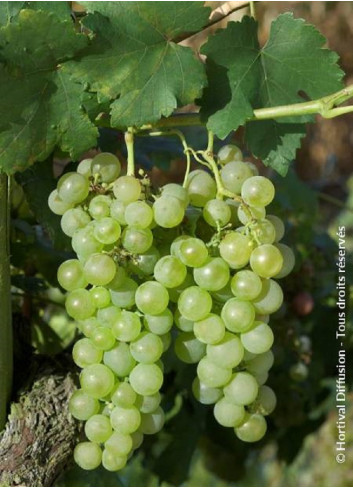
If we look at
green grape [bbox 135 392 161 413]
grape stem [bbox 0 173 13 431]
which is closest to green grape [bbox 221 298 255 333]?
green grape [bbox 135 392 161 413]

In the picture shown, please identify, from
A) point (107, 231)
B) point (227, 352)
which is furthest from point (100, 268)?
point (227, 352)

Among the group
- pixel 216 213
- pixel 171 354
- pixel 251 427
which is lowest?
pixel 171 354

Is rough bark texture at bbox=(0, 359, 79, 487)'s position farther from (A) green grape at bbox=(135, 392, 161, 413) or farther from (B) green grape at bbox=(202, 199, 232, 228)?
(B) green grape at bbox=(202, 199, 232, 228)

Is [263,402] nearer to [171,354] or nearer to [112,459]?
[112,459]

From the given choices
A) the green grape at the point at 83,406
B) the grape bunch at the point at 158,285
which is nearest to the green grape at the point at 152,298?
the grape bunch at the point at 158,285

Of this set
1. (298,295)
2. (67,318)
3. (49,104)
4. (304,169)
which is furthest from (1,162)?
(304,169)

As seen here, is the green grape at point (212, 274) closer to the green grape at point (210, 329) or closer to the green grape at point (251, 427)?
the green grape at point (210, 329)
